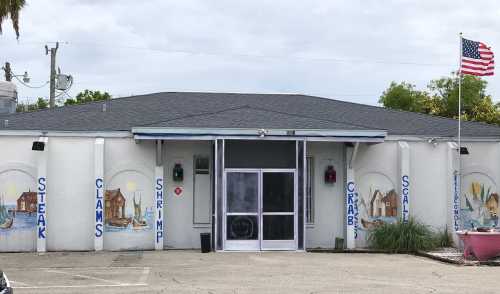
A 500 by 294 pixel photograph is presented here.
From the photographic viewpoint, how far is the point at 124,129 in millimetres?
22047

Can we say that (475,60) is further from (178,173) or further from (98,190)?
(98,190)

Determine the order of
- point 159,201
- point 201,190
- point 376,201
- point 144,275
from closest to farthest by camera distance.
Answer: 1. point 144,275
2. point 159,201
3. point 201,190
4. point 376,201

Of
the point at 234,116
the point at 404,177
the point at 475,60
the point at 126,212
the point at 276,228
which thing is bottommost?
the point at 276,228

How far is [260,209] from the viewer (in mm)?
21188

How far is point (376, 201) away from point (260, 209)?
386cm

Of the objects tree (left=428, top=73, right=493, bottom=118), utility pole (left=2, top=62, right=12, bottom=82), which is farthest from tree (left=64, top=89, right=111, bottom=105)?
tree (left=428, top=73, right=493, bottom=118)

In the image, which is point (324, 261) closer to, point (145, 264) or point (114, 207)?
point (145, 264)

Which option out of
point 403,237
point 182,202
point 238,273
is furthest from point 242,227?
point 238,273

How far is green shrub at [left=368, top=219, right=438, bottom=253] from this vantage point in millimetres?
21328

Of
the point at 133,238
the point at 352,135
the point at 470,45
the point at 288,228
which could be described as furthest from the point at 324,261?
the point at 470,45

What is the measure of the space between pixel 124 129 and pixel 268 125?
4.24m

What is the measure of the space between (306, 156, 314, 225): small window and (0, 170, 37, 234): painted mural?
307 inches

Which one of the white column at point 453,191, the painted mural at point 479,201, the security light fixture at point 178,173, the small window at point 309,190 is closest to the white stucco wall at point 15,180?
the security light fixture at point 178,173

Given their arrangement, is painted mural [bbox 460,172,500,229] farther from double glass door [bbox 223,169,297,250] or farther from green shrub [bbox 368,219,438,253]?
double glass door [bbox 223,169,297,250]
